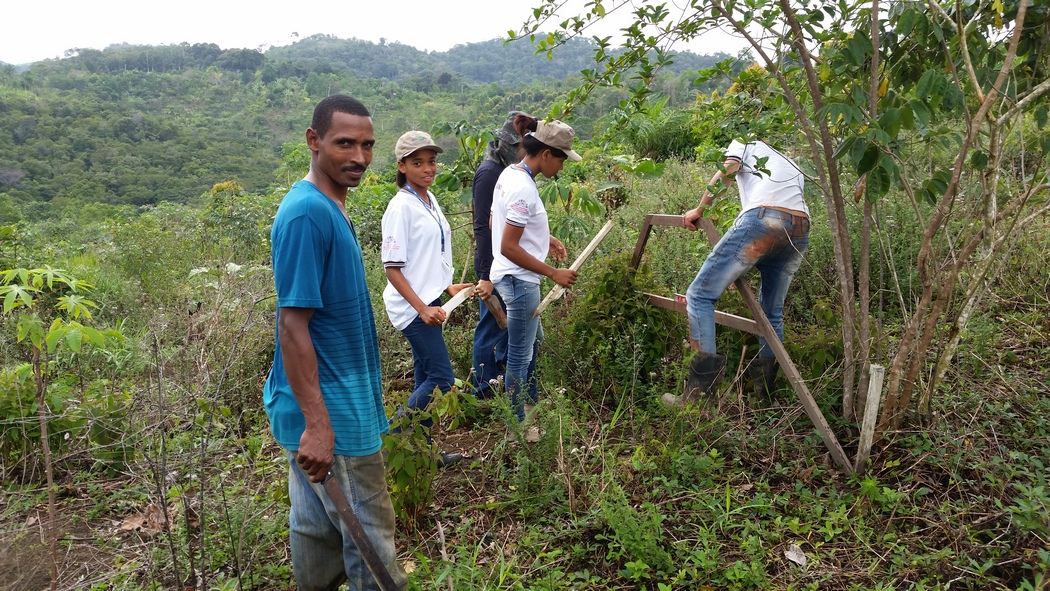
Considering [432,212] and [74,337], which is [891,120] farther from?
[74,337]

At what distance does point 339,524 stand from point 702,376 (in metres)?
2.28

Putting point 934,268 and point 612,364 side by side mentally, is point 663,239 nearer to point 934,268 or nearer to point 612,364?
point 612,364

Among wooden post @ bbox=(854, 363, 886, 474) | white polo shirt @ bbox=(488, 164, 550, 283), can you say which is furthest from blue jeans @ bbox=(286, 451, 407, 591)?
wooden post @ bbox=(854, 363, 886, 474)

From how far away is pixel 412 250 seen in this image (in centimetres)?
336

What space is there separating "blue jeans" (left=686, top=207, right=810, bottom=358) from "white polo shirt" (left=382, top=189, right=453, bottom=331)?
1.40 metres

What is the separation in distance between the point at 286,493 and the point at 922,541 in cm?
259

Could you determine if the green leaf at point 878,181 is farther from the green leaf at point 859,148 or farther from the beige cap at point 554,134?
the beige cap at point 554,134

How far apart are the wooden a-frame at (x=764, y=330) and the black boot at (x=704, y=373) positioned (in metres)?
0.21

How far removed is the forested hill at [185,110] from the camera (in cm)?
3341

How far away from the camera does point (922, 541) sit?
2.65 metres

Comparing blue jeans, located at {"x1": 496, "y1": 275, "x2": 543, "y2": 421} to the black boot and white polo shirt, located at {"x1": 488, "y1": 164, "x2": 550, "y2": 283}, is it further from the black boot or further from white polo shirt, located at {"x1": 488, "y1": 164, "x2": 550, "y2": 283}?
the black boot

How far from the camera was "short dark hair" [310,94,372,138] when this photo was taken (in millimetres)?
1982

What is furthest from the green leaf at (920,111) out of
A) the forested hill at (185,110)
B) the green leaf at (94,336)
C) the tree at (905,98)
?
the green leaf at (94,336)

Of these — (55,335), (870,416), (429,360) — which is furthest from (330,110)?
(870,416)
